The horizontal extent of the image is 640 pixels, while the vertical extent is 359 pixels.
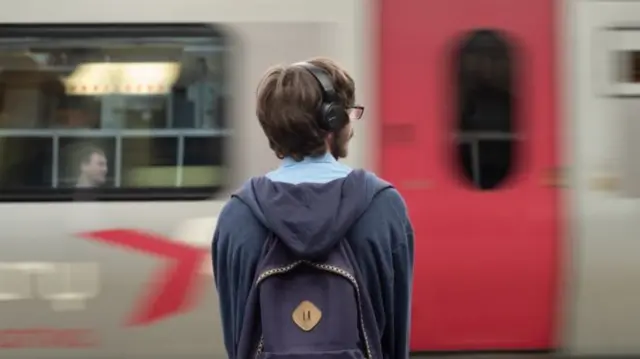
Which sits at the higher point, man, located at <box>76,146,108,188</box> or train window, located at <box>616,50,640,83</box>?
train window, located at <box>616,50,640,83</box>

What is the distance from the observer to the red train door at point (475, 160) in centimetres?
510

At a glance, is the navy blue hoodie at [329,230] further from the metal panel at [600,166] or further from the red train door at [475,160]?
the metal panel at [600,166]

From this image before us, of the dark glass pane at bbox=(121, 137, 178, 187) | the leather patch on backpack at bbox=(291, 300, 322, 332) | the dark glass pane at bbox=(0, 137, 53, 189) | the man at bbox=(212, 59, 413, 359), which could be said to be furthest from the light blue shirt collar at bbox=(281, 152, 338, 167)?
the dark glass pane at bbox=(0, 137, 53, 189)

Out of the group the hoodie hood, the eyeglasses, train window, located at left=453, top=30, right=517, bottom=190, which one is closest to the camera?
the hoodie hood

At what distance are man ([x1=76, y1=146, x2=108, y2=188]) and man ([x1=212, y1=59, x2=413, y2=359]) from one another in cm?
314

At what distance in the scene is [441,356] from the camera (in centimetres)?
519

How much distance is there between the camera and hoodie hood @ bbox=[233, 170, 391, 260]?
6.47ft

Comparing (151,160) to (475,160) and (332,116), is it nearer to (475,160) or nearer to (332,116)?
(475,160)

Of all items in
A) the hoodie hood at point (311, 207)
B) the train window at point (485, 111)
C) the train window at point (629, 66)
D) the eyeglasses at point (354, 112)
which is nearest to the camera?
the hoodie hood at point (311, 207)

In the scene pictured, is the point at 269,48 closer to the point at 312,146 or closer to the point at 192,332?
the point at 192,332

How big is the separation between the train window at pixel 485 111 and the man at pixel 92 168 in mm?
1913

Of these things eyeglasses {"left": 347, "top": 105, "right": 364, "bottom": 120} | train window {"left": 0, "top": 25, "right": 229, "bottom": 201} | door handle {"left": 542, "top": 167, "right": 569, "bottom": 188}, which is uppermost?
train window {"left": 0, "top": 25, "right": 229, "bottom": 201}

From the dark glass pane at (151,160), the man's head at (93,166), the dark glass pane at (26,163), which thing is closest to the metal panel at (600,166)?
the dark glass pane at (151,160)

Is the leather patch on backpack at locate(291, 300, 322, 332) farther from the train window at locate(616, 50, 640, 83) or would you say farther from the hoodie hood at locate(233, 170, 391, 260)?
the train window at locate(616, 50, 640, 83)
